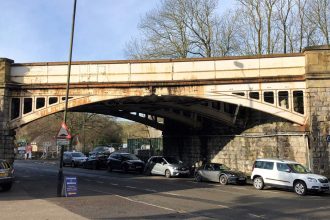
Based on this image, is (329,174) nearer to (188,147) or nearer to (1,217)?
(188,147)

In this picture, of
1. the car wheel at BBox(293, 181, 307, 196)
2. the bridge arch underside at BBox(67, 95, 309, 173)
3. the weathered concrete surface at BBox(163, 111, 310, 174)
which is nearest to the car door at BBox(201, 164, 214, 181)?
the bridge arch underside at BBox(67, 95, 309, 173)

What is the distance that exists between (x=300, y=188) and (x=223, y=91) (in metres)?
8.92

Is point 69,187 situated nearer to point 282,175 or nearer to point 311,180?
point 282,175

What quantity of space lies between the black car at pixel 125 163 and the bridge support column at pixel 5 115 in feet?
33.1

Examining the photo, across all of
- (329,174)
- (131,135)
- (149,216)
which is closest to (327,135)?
(329,174)

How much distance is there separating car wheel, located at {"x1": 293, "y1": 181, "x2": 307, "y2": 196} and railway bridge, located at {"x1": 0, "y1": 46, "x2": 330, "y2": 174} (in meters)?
5.18

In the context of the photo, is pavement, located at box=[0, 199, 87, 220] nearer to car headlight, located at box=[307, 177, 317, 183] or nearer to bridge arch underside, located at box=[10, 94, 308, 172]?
car headlight, located at box=[307, 177, 317, 183]

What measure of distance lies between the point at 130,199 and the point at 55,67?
1477 cm

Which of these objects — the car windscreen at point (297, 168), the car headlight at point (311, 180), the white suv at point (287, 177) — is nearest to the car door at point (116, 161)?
the white suv at point (287, 177)

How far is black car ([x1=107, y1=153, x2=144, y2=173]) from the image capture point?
3559 centimetres

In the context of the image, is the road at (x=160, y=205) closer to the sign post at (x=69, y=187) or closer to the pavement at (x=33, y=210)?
the pavement at (x=33, y=210)

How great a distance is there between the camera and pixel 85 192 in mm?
19844

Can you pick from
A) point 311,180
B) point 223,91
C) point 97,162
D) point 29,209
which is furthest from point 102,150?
point 29,209

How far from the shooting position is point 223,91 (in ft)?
90.1
